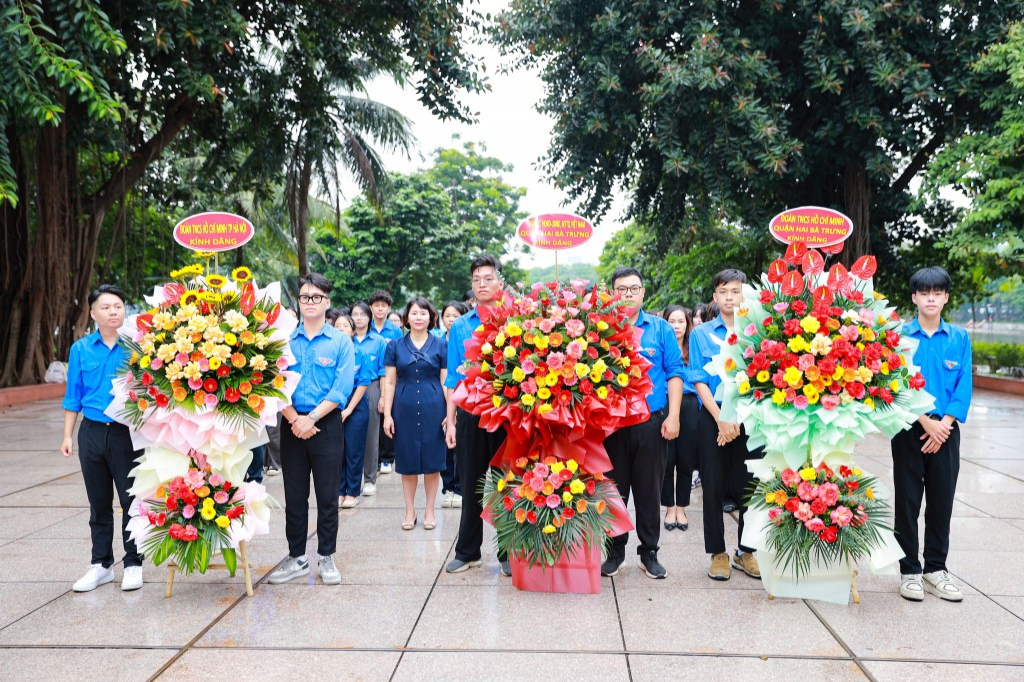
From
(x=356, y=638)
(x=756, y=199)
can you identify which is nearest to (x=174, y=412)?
(x=356, y=638)

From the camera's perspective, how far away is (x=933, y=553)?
407 cm

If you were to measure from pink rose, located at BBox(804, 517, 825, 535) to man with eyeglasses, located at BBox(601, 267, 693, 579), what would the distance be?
846mm

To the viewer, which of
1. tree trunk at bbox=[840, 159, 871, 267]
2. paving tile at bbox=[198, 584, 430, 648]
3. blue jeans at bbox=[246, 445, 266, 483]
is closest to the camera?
paving tile at bbox=[198, 584, 430, 648]

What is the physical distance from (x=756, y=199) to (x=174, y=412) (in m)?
10.7

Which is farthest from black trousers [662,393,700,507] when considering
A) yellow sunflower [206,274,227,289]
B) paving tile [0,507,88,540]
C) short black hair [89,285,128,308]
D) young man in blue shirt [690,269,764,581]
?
paving tile [0,507,88,540]

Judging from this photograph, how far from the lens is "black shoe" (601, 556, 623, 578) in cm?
438

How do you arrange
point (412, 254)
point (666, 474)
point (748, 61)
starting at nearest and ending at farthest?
point (666, 474), point (748, 61), point (412, 254)

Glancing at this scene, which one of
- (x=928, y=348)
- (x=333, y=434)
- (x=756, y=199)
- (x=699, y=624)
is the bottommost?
(x=699, y=624)

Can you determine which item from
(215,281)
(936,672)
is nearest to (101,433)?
(215,281)

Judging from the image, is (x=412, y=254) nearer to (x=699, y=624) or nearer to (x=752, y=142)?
(x=752, y=142)

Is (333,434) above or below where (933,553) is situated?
above

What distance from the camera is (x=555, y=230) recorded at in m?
6.68

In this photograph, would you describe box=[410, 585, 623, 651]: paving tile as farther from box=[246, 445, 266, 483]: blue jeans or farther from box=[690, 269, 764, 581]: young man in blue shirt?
box=[246, 445, 266, 483]: blue jeans

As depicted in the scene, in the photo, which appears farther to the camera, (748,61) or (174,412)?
(748,61)
